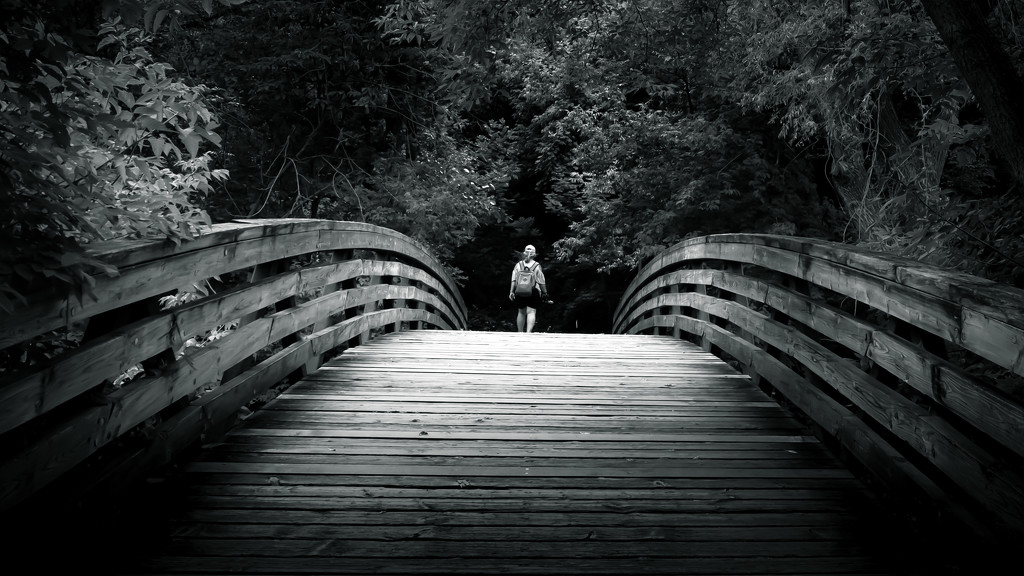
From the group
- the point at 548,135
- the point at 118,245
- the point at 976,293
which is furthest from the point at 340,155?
the point at 976,293

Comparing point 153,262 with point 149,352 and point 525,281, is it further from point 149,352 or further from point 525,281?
point 525,281

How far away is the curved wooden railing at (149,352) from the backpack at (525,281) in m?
6.34

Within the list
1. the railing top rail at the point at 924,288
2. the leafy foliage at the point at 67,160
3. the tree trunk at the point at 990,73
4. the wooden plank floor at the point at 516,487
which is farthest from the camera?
the tree trunk at the point at 990,73

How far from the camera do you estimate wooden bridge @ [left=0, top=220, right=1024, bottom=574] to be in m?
2.49

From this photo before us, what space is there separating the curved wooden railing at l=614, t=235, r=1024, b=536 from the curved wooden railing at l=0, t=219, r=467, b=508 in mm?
2992

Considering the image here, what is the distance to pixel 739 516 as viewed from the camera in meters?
2.95

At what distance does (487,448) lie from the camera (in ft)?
12.2

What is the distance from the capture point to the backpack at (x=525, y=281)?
11562 millimetres

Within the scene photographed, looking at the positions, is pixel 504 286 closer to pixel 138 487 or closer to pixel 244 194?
pixel 244 194

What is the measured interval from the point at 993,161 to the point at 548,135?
38.8 feet

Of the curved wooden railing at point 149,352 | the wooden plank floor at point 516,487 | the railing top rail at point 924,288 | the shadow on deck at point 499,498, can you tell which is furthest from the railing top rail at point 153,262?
the railing top rail at point 924,288

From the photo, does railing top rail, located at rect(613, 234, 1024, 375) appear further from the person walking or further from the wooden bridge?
the person walking

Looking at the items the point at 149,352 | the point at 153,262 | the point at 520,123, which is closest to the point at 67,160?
the point at 153,262

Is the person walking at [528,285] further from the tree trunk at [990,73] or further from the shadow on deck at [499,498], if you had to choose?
the tree trunk at [990,73]
